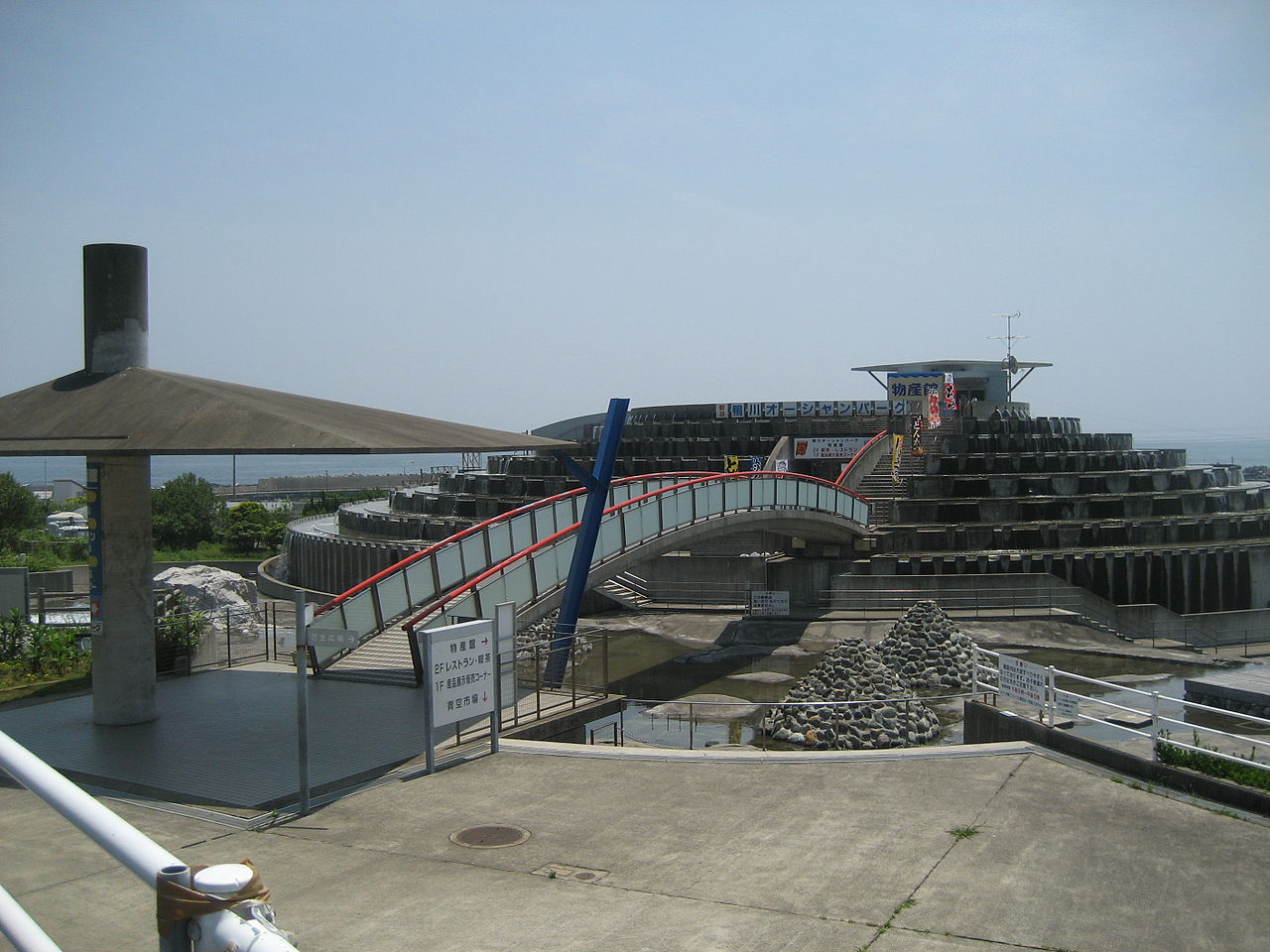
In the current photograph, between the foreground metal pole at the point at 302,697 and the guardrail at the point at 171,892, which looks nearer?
the guardrail at the point at 171,892

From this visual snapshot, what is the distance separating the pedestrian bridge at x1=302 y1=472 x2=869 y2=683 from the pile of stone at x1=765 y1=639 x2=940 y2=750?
16.2 feet

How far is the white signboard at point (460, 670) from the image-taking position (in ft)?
39.3

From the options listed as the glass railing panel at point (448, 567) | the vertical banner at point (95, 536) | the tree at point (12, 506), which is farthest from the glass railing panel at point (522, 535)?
the tree at point (12, 506)

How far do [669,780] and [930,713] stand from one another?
11354 mm

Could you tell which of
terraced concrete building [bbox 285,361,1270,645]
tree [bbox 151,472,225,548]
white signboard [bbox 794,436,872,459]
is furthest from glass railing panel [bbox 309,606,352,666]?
tree [bbox 151,472,225,548]

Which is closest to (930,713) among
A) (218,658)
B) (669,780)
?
Answer: (669,780)

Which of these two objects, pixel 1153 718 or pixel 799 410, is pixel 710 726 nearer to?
pixel 1153 718

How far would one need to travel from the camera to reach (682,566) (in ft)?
130

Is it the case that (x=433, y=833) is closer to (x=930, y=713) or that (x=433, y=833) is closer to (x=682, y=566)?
(x=930, y=713)

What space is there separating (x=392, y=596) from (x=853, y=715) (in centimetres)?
857

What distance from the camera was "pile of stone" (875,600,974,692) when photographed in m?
26.9

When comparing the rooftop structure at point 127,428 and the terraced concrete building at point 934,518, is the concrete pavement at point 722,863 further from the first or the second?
the terraced concrete building at point 934,518

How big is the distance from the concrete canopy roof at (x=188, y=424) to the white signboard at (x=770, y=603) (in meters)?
20.1

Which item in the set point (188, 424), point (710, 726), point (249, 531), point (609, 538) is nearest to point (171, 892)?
point (188, 424)
